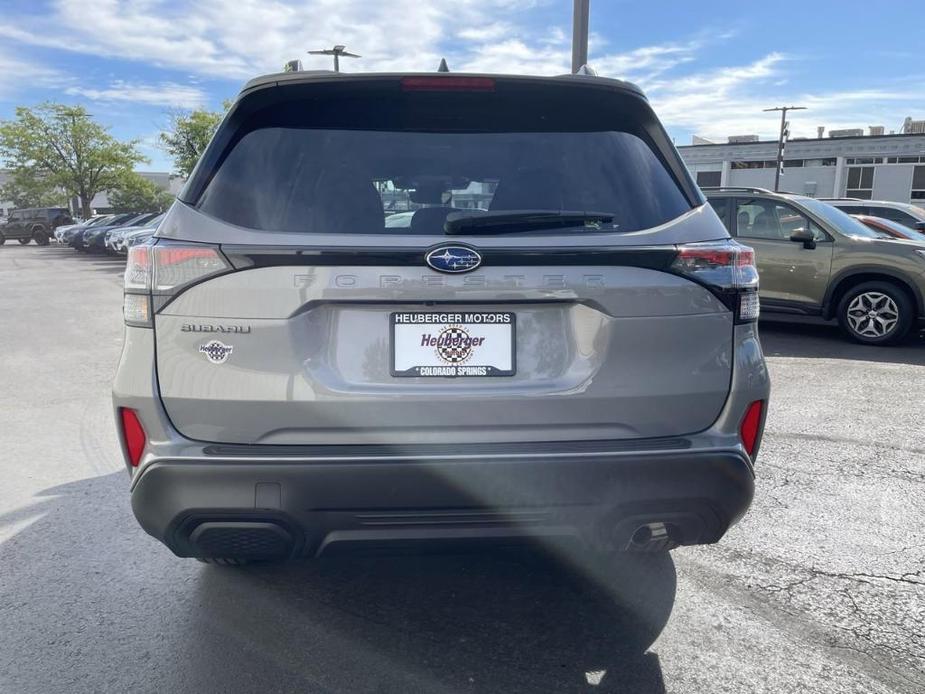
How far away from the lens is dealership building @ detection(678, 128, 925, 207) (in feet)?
168

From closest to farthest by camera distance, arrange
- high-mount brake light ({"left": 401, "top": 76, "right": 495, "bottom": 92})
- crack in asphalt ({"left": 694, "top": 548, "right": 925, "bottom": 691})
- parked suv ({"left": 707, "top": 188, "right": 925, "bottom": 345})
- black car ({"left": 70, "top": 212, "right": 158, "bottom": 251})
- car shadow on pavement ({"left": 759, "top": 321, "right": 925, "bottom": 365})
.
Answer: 1. high-mount brake light ({"left": 401, "top": 76, "right": 495, "bottom": 92})
2. crack in asphalt ({"left": 694, "top": 548, "right": 925, "bottom": 691})
3. car shadow on pavement ({"left": 759, "top": 321, "right": 925, "bottom": 365})
4. parked suv ({"left": 707, "top": 188, "right": 925, "bottom": 345})
5. black car ({"left": 70, "top": 212, "right": 158, "bottom": 251})

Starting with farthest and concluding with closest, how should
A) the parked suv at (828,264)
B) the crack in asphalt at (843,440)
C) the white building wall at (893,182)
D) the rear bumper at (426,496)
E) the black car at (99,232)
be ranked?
the white building wall at (893,182) → the black car at (99,232) → the parked suv at (828,264) → the crack in asphalt at (843,440) → the rear bumper at (426,496)

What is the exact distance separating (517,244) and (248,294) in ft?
2.60

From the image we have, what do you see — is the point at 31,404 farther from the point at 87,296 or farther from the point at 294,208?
the point at 87,296

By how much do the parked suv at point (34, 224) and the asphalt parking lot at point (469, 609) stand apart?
→ 147 feet

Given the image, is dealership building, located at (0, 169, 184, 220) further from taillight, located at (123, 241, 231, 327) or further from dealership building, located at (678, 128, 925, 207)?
dealership building, located at (678, 128, 925, 207)

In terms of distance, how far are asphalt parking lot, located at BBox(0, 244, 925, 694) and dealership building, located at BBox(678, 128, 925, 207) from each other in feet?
174

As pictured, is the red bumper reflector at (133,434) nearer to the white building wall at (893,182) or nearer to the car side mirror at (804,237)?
the car side mirror at (804,237)

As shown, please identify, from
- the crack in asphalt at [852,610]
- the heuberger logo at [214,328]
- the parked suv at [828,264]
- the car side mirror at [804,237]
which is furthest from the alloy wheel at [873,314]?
the heuberger logo at [214,328]

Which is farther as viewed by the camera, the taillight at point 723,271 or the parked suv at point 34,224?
the parked suv at point 34,224

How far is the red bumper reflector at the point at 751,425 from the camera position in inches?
93.9

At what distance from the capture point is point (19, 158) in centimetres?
5078

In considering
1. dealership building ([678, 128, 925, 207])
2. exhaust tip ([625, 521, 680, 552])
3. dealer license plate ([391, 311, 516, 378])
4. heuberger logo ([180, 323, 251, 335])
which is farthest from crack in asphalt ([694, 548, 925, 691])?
dealership building ([678, 128, 925, 207])

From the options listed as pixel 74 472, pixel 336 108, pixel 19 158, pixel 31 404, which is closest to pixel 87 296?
pixel 31 404
